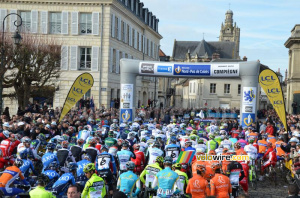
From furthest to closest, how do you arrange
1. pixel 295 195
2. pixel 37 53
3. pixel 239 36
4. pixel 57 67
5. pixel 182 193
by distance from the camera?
1. pixel 239 36
2. pixel 57 67
3. pixel 37 53
4. pixel 182 193
5. pixel 295 195

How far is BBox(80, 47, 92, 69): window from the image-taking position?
37.0m

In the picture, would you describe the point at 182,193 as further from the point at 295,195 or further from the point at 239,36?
the point at 239,36

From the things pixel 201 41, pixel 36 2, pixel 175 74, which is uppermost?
pixel 201 41

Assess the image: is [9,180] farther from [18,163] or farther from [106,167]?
[106,167]

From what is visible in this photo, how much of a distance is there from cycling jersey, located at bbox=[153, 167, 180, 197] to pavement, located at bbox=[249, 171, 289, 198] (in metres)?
4.94

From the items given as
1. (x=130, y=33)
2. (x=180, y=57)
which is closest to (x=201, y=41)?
(x=180, y=57)

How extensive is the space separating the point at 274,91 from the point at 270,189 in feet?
23.3

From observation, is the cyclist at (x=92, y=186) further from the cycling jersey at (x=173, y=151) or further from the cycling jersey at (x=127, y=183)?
the cycling jersey at (x=173, y=151)

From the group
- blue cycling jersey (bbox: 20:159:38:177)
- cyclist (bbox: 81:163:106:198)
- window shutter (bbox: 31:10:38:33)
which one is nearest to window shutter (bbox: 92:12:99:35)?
window shutter (bbox: 31:10:38:33)

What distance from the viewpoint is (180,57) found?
123562mm

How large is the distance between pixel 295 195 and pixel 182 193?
9.13ft

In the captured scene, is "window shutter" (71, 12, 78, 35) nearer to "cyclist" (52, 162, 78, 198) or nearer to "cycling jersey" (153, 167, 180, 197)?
"cyclist" (52, 162, 78, 198)

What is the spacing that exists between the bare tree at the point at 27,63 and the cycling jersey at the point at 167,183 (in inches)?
740

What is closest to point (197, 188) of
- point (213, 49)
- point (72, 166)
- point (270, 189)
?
point (72, 166)
